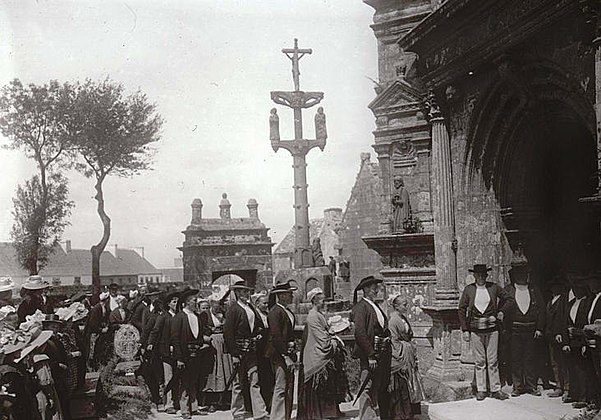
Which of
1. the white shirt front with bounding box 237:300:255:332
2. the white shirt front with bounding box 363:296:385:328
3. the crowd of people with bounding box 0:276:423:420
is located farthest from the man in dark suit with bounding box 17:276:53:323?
the white shirt front with bounding box 363:296:385:328

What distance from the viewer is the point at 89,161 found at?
2308 cm

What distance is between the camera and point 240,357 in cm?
800

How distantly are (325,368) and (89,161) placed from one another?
57.3 ft

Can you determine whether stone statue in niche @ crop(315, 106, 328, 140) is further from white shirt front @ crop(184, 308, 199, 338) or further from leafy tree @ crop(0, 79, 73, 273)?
white shirt front @ crop(184, 308, 199, 338)

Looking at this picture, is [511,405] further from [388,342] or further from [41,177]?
[41,177]

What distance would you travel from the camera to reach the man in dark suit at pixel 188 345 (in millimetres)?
8938

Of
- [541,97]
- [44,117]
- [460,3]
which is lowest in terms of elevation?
[541,97]

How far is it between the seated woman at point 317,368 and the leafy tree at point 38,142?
13.6 metres

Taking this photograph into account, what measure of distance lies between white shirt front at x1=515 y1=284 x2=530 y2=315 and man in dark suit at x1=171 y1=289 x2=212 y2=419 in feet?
14.4

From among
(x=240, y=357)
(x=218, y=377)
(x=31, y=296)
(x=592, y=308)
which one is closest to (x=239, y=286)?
(x=240, y=357)

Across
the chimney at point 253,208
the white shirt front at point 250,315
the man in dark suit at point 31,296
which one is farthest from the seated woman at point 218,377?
the chimney at point 253,208

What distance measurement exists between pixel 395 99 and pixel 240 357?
284 inches

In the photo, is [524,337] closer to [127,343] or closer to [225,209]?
[127,343]

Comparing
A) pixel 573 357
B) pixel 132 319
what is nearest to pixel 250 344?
pixel 573 357
